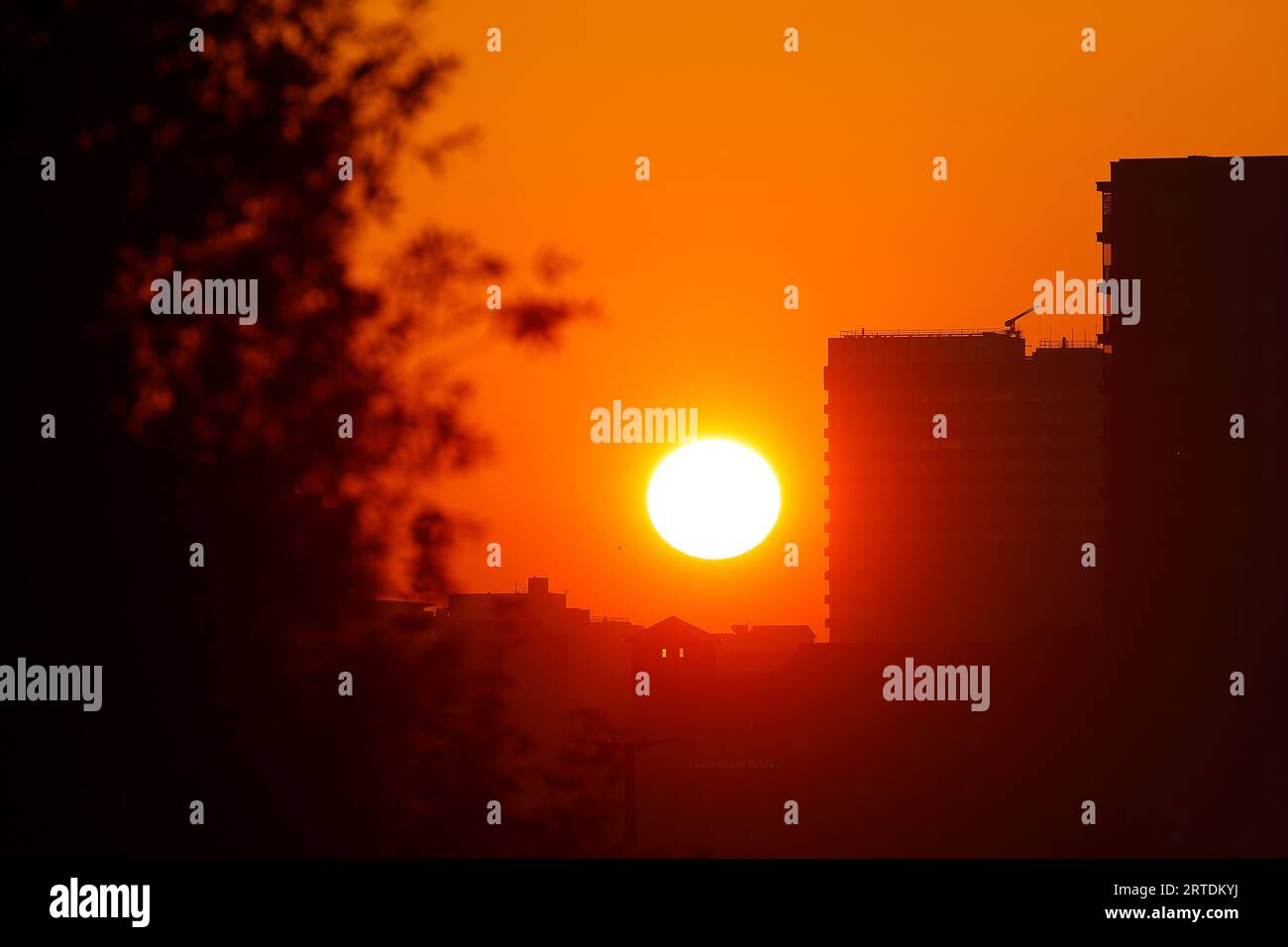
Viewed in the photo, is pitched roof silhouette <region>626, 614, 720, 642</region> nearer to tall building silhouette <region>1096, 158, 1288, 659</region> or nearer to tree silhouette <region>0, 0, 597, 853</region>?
tall building silhouette <region>1096, 158, 1288, 659</region>

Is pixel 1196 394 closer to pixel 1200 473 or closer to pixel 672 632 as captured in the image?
pixel 1200 473

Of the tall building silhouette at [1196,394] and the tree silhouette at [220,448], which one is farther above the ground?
the tall building silhouette at [1196,394]

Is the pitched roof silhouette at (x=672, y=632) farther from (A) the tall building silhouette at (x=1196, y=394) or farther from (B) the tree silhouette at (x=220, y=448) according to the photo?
(B) the tree silhouette at (x=220, y=448)

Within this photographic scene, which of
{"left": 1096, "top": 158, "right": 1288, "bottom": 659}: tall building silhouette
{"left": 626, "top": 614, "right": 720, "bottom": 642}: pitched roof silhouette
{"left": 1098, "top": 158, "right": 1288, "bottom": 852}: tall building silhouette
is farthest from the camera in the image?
{"left": 626, "top": 614, "right": 720, "bottom": 642}: pitched roof silhouette

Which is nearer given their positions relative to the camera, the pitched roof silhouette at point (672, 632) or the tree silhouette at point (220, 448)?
the tree silhouette at point (220, 448)

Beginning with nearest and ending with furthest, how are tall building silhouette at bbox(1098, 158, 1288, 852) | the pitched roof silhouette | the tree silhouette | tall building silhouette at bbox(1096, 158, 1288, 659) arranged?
the tree silhouette, tall building silhouette at bbox(1098, 158, 1288, 852), tall building silhouette at bbox(1096, 158, 1288, 659), the pitched roof silhouette

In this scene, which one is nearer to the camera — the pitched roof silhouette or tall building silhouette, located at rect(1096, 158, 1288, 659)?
tall building silhouette, located at rect(1096, 158, 1288, 659)

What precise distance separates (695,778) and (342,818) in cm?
6719

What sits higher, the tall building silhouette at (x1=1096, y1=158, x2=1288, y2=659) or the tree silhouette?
the tall building silhouette at (x1=1096, y1=158, x2=1288, y2=659)

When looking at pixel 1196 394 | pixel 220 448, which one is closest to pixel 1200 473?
pixel 1196 394

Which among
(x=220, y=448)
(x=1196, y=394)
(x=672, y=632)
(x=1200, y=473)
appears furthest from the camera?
(x=672, y=632)

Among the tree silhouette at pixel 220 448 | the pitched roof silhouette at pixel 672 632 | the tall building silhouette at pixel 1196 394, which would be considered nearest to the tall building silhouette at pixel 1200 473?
the tall building silhouette at pixel 1196 394

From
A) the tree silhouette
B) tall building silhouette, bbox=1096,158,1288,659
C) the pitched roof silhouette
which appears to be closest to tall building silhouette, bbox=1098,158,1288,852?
tall building silhouette, bbox=1096,158,1288,659
